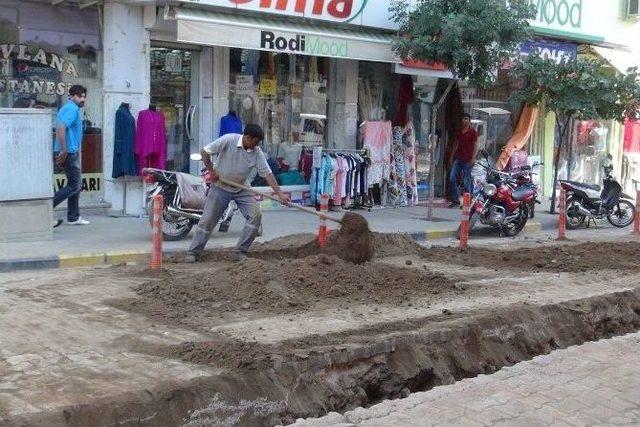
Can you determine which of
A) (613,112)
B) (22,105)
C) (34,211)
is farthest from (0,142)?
(613,112)

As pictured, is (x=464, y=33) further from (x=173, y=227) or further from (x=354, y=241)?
(x=354, y=241)

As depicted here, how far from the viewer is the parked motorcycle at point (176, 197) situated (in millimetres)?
13008

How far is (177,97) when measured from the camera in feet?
54.4

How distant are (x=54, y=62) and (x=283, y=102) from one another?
16.5 ft

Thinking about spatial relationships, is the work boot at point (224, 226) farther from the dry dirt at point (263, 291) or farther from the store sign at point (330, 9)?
the store sign at point (330, 9)

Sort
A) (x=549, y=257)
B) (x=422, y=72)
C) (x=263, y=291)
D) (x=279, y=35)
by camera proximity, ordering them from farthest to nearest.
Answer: (x=422, y=72) < (x=279, y=35) < (x=549, y=257) < (x=263, y=291)

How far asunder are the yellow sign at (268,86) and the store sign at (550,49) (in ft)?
20.0

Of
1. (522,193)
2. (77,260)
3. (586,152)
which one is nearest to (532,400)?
(77,260)

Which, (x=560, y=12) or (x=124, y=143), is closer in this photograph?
(x=124, y=143)

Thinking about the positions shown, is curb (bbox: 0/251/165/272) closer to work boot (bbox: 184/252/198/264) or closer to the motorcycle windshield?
work boot (bbox: 184/252/198/264)

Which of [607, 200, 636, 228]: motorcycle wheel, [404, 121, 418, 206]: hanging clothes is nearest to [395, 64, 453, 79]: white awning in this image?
[404, 121, 418, 206]: hanging clothes

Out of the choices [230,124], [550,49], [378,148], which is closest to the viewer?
[230,124]

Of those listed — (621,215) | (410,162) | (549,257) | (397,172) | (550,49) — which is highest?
Result: (550,49)

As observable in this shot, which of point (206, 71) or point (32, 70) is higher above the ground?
point (206, 71)
